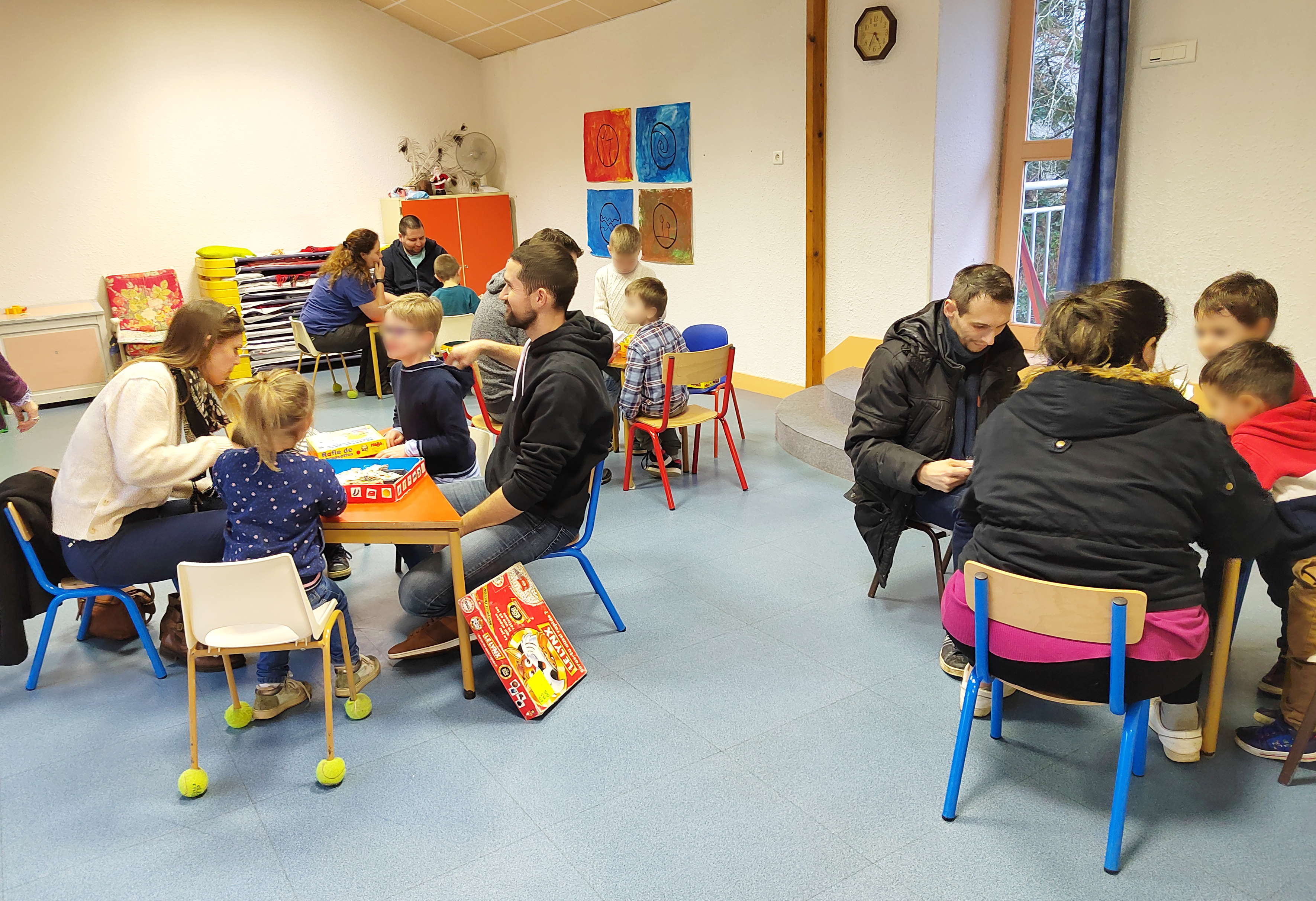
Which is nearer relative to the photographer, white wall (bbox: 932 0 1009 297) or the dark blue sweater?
the dark blue sweater

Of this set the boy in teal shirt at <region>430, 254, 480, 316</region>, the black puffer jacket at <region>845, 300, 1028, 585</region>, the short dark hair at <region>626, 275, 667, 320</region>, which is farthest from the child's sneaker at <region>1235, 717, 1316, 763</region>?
the boy in teal shirt at <region>430, 254, 480, 316</region>

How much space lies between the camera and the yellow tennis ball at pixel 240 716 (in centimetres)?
262

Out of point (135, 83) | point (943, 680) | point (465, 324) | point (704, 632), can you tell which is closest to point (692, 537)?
point (704, 632)

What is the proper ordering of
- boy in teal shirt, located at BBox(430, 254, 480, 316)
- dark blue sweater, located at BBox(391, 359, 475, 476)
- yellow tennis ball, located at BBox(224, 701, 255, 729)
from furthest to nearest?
boy in teal shirt, located at BBox(430, 254, 480, 316)
dark blue sweater, located at BBox(391, 359, 475, 476)
yellow tennis ball, located at BBox(224, 701, 255, 729)

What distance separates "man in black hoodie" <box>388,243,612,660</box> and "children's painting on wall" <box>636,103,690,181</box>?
13.8ft

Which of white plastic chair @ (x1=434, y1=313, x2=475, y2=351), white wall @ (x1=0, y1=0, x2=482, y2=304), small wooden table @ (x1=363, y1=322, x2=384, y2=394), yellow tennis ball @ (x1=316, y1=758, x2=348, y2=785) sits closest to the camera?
yellow tennis ball @ (x1=316, y1=758, x2=348, y2=785)

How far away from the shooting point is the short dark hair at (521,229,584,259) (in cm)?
287

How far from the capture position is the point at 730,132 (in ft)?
20.9

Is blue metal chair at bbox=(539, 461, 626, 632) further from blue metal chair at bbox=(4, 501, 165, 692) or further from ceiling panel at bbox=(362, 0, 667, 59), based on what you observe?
ceiling panel at bbox=(362, 0, 667, 59)

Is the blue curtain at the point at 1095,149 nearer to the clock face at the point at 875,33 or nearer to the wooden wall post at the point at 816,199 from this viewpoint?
the clock face at the point at 875,33

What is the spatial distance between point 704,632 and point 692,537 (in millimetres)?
882

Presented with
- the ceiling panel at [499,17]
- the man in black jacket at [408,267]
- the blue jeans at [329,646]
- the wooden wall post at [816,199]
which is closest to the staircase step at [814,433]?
the wooden wall post at [816,199]

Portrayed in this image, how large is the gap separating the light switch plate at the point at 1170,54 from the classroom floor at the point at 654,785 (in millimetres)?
2408

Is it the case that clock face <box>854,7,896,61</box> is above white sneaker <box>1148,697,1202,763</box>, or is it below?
above
